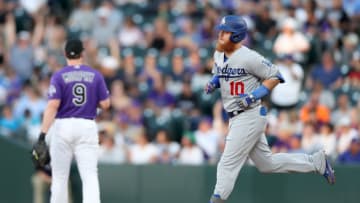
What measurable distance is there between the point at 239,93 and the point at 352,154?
5011 millimetres

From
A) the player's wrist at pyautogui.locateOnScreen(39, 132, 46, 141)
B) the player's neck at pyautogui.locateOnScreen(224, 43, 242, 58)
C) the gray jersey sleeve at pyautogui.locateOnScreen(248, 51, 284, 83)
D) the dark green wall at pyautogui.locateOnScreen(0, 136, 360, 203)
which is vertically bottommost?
the dark green wall at pyautogui.locateOnScreen(0, 136, 360, 203)

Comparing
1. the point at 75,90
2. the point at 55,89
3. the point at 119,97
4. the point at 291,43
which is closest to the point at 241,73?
the point at 75,90

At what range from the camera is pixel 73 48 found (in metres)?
11.1

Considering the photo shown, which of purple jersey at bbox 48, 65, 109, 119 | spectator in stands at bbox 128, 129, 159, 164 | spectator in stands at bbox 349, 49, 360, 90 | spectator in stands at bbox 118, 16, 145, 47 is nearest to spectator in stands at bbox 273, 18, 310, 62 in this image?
spectator in stands at bbox 349, 49, 360, 90

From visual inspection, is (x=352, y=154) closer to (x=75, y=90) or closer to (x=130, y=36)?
(x=75, y=90)

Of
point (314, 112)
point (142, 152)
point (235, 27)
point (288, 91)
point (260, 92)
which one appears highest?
point (235, 27)

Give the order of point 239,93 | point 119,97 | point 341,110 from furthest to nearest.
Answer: point 119,97
point 341,110
point 239,93

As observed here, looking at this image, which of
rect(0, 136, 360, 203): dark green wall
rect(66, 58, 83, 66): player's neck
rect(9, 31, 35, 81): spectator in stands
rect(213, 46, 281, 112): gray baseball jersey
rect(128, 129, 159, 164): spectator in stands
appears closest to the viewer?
rect(213, 46, 281, 112): gray baseball jersey

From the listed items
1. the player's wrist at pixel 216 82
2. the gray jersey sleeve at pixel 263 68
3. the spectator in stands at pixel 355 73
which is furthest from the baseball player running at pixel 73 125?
the spectator in stands at pixel 355 73

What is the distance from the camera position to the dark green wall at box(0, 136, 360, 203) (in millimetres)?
14430

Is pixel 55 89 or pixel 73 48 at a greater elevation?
pixel 73 48

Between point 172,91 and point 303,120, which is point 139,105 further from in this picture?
point 303,120

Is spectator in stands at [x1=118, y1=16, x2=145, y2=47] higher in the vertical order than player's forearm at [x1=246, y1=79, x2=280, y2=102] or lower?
lower

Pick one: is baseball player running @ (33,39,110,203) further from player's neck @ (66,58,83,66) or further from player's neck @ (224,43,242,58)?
player's neck @ (224,43,242,58)
